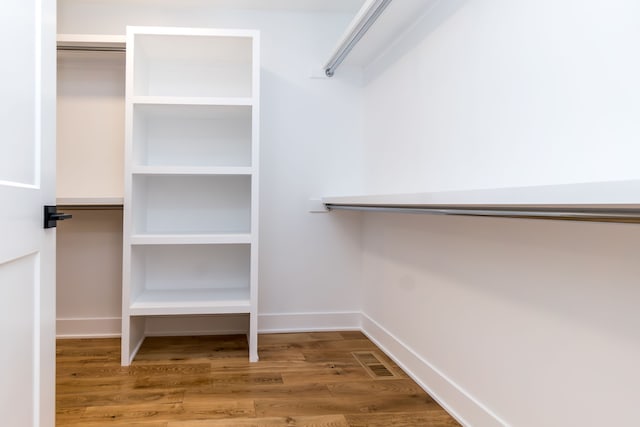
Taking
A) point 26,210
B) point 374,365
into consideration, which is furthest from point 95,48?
point 374,365

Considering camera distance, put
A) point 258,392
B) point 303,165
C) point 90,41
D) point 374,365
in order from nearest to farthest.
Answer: point 258,392 → point 374,365 → point 90,41 → point 303,165

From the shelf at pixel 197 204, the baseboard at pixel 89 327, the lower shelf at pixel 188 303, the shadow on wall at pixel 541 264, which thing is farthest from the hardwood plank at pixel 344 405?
the baseboard at pixel 89 327

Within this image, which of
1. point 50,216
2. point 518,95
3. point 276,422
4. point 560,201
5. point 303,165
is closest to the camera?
point 560,201

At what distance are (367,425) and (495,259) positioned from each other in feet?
2.43

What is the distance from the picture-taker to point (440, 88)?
5.64ft

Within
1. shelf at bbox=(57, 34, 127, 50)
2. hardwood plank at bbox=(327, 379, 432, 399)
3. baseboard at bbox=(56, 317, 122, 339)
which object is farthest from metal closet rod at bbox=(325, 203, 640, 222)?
baseboard at bbox=(56, 317, 122, 339)

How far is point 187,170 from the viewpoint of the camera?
2164 millimetres

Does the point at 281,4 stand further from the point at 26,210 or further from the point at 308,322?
the point at 26,210

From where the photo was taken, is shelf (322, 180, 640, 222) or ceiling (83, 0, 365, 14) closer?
shelf (322, 180, 640, 222)

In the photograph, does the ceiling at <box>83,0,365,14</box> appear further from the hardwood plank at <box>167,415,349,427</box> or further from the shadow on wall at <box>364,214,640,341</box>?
the hardwood plank at <box>167,415,349,427</box>

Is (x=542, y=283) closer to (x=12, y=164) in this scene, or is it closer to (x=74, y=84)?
(x=12, y=164)

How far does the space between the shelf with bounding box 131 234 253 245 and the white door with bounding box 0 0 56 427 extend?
1.01 metres

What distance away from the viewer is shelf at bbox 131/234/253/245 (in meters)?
2.14

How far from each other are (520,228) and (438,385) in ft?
2.60
